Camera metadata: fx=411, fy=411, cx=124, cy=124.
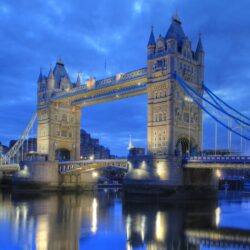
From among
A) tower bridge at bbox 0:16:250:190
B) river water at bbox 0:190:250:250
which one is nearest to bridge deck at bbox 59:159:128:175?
tower bridge at bbox 0:16:250:190

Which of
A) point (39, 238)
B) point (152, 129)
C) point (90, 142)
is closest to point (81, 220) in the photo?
point (39, 238)

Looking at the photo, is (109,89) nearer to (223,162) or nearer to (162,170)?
(162,170)

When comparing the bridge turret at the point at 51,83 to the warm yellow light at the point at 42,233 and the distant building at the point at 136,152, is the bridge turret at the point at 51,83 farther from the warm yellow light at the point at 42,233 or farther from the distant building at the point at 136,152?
the warm yellow light at the point at 42,233

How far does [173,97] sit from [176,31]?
8.18m

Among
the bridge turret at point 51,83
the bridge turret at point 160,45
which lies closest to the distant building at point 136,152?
the bridge turret at point 160,45

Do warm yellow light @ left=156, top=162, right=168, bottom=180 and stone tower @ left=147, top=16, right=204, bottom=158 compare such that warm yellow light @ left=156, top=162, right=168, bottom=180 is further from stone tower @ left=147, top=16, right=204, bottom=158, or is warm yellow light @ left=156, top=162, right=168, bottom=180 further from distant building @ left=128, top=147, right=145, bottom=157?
distant building @ left=128, top=147, right=145, bottom=157

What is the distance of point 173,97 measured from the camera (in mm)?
43438

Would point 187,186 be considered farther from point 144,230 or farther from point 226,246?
point 226,246

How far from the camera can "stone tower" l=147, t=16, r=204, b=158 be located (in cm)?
4356

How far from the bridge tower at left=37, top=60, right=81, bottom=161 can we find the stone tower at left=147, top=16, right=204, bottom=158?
748 inches

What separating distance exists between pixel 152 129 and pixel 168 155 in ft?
14.4

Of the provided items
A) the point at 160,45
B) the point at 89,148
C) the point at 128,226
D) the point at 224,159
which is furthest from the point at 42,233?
the point at 89,148

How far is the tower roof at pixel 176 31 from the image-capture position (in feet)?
148

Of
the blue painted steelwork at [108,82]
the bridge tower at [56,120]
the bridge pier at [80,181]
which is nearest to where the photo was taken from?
Answer: the blue painted steelwork at [108,82]
